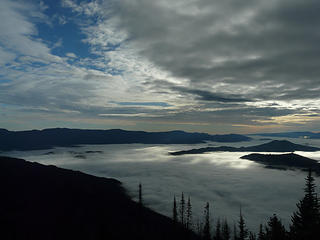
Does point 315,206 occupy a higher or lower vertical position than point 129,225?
higher

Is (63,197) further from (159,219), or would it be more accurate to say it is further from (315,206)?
(315,206)

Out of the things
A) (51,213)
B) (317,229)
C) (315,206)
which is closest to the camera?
(317,229)

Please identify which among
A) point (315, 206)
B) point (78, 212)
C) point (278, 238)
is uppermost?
point (315, 206)

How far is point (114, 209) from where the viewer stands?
17712cm

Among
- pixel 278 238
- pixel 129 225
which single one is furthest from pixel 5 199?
pixel 278 238

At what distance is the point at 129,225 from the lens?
5704 inches

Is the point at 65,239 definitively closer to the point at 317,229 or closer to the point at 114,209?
the point at 114,209

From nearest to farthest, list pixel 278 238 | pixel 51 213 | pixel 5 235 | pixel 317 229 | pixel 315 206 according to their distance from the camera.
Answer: pixel 317 229
pixel 315 206
pixel 278 238
pixel 5 235
pixel 51 213

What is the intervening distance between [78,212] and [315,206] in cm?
16651

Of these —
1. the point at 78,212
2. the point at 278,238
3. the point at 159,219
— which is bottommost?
the point at 159,219

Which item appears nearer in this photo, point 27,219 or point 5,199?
point 27,219

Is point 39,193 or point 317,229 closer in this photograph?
point 317,229

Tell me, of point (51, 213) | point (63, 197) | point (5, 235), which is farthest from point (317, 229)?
point (63, 197)

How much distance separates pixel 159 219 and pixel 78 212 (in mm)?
68840
